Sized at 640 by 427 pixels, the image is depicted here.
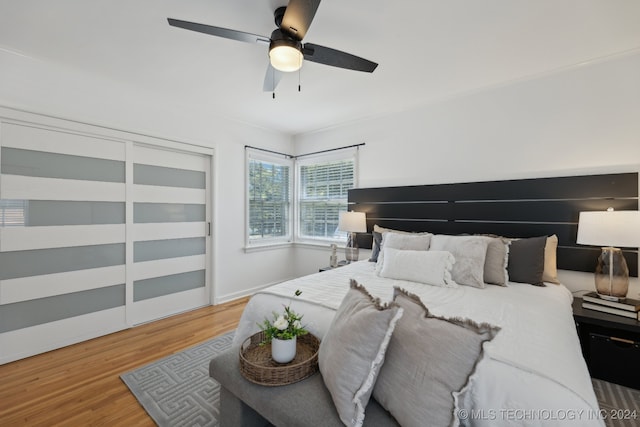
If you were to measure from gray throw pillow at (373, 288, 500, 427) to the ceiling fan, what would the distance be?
159cm

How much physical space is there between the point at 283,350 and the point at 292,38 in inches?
68.1

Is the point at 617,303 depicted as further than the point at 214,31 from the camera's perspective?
Yes

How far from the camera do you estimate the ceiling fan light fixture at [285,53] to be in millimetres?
1650

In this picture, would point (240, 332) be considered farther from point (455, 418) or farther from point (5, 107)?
point (5, 107)

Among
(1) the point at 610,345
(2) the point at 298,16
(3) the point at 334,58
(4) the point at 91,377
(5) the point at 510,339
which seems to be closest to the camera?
(5) the point at 510,339

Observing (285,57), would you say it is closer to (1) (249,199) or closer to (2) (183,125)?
(2) (183,125)

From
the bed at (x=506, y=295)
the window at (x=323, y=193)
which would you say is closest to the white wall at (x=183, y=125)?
the window at (x=323, y=193)

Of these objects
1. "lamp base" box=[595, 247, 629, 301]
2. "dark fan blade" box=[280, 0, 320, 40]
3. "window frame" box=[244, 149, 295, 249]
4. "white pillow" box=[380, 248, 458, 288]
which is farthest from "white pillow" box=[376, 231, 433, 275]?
"window frame" box=[244, 149, 295, 249]

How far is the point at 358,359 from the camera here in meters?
1.09

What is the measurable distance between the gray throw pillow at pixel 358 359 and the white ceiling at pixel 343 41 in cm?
184

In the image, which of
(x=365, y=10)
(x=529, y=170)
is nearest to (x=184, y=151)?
(x=365, y=10)

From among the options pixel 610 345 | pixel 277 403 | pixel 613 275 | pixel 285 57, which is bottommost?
pixel 610 345

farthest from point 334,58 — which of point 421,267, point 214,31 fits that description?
point 421,267

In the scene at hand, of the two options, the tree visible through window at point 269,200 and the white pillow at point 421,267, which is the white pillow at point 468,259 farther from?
the tree visible through window at point 269,200
